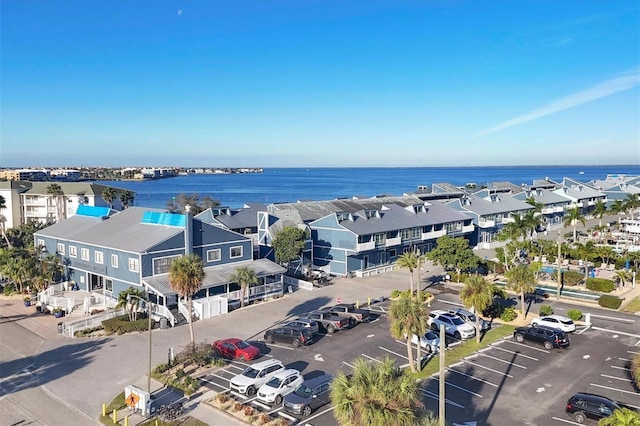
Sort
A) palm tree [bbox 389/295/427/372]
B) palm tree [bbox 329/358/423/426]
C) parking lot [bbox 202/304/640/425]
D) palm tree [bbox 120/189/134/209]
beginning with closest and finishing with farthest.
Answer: palm tree [bbox 329/358/423/426]
parking lot [bbox 202/304/640/425]
palm tree [bbox 389/295/427/372]
palm tree [bbox 120/189/134/209]

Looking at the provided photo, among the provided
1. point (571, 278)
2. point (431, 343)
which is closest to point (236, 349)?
point (431, 343)

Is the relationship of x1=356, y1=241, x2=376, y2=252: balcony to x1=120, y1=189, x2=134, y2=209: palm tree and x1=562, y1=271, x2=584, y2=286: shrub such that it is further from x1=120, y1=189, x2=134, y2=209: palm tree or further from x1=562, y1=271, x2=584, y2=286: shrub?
x1=120, y1=189, x2=134, y2=209: palm tree

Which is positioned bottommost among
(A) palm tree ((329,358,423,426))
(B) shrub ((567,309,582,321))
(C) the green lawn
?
(C) the green lawn

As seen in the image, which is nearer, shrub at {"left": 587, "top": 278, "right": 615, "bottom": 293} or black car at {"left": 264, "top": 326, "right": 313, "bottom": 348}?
black car at {"left": 264, "top": 326, "right": 313, "bottom": 348}

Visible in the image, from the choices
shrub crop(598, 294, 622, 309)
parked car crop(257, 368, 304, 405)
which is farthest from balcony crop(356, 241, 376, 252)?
parked car crop(257, 368, 304, 405)

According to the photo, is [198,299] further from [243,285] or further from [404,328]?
[404,328]

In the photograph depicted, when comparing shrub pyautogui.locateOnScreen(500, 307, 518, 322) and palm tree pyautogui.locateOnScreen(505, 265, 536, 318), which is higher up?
palm tree pyautogui.locateOnScreen(505, 265, 536, 318)

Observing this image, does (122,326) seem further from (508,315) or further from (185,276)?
(508,315)

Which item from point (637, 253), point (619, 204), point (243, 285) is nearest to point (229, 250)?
point (243, 285)
